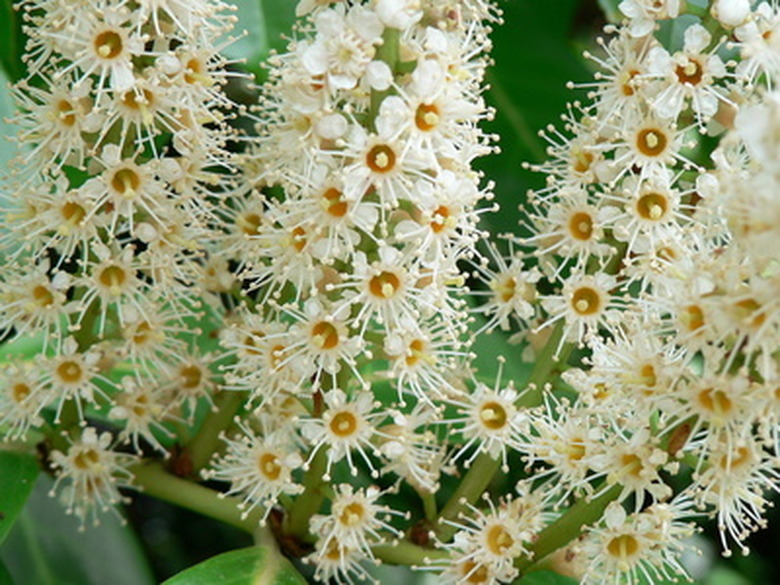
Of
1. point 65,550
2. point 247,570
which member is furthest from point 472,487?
point 65,550

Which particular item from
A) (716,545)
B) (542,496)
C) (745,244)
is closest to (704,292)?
(745,244)

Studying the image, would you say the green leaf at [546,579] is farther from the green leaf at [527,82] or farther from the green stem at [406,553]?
the green leaf at [527,82]

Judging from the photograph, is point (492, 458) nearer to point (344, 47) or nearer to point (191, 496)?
point (191, 496)

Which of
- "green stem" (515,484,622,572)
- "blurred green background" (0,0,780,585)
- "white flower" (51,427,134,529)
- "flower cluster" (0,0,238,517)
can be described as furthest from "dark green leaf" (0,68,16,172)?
"green stem" (515,484,622,572)

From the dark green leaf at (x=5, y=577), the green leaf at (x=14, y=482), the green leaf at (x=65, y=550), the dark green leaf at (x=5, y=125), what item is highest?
the dark green leaf at (x=5, y=125)

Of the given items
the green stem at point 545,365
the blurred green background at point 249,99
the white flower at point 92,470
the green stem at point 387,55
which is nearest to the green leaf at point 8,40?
the blurred green background at point 249,99
